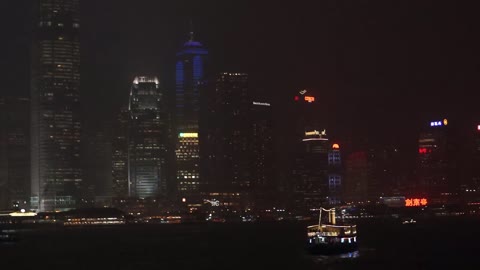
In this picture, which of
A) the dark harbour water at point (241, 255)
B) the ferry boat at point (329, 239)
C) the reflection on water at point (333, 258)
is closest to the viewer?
the reflection on water at point (333, 258)

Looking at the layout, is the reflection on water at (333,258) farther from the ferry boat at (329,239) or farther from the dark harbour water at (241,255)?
the ferry boat at (329,239)

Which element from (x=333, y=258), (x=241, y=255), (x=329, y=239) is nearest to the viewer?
(x=333, y=258)

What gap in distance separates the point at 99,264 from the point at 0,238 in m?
63.4

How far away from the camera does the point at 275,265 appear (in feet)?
329

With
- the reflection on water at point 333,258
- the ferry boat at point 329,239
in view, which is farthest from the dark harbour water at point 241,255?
the ferry boat at point 329,239

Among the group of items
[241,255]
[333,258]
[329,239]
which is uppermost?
[329,239]

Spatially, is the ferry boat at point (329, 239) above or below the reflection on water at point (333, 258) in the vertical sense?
above

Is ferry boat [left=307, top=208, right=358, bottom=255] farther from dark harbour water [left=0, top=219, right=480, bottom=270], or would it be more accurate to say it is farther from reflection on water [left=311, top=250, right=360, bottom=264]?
dark harbour water [left=0, top=219, right=480, bottom=270]

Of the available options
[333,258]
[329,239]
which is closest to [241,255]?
[329,239]

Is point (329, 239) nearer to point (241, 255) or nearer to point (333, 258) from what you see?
point (333, 258)

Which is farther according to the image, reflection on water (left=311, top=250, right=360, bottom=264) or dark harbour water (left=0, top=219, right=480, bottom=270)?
dark harbour water (left=0, top=219, right=480, bottom=270)

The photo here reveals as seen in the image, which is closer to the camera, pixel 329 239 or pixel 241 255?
pixel 329 239

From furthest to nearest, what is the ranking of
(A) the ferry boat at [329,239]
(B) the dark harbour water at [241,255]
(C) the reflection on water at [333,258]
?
(A) the ferry boat at [329,239], (B) the dark harbour water at [241,255], (C) the reflection on water at [333,258]

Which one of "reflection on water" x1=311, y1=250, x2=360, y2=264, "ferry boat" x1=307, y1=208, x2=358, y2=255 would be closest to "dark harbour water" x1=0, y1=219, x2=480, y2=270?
"reflection on water" x1=311, y1=250, x2=360, y2=264
